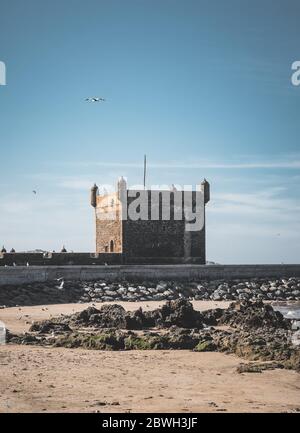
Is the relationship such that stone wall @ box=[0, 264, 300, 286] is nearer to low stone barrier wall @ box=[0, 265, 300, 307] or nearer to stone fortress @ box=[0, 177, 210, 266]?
low stone barrier wall @ box=[0, 265, 300, 307]

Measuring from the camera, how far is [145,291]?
31344 mm

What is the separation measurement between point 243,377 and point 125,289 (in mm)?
18767

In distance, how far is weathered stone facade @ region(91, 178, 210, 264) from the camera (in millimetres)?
39250

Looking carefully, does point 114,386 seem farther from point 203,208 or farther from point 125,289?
point 203,208

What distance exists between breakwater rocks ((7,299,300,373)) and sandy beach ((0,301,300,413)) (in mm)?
601

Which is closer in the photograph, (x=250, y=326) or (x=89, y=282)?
(x=250, y=326)

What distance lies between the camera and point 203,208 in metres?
41.7

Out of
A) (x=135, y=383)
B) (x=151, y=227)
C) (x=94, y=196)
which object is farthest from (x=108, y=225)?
(x=135, y=383)

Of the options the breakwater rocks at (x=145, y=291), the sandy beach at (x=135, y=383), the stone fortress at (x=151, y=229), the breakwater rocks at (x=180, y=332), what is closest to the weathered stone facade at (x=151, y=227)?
the stone fortress at (x=151, y=229)

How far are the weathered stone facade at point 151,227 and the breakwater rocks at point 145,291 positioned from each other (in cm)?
563

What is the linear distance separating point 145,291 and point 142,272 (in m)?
3.08

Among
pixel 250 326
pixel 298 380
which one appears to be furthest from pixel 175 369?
pixel 250 326

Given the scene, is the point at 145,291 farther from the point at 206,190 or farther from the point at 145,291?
the point at 206,190

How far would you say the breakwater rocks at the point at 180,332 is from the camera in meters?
15.6
